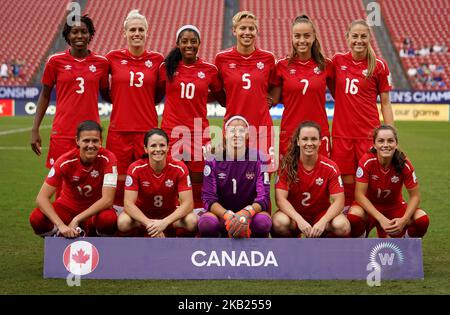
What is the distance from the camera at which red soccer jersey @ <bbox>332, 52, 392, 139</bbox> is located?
5.82 m

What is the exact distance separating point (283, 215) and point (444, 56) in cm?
2610

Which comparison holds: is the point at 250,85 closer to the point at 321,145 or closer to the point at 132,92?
the point at 321,145

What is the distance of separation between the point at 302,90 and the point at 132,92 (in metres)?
1.29

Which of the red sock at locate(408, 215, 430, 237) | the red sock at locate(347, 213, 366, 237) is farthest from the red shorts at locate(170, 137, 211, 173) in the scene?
the red sock at locate(408, 215, 430, 237)

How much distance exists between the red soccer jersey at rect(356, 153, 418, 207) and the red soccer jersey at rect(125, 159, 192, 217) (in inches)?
48.6

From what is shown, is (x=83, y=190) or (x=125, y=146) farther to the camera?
(x=125, y=146)

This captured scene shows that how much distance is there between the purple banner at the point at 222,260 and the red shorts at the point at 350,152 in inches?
44.5

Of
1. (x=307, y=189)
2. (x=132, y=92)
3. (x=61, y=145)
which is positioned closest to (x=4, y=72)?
(x=61, y=145)

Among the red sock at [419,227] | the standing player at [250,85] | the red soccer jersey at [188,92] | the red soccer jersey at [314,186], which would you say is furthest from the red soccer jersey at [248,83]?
the red sock at [419,227]

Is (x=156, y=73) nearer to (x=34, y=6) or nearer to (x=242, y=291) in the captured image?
(x=242, y=291)

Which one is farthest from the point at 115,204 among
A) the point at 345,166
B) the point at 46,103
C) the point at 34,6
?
the point at 34,6

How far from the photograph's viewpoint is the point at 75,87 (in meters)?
5.78

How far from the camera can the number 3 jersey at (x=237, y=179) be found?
5.38 metres

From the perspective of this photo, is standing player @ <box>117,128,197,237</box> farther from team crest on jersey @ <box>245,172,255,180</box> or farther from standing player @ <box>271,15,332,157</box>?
standing player @ <box>271,15,332,157</box>
